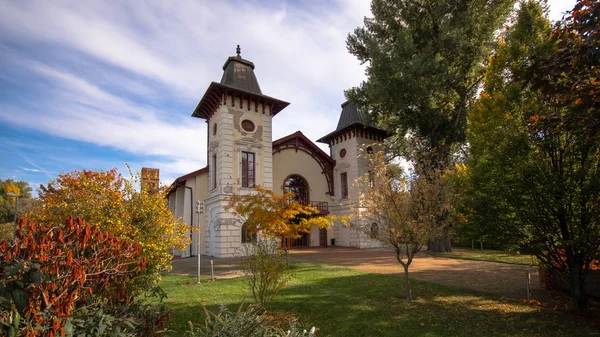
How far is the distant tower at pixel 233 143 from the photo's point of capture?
1942cm

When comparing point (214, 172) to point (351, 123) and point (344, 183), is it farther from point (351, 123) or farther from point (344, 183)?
point (351, 123)

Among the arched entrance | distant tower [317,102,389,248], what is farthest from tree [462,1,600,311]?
the arched entrance

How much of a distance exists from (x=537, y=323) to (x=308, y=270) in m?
8.11

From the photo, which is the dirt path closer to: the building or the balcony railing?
the building

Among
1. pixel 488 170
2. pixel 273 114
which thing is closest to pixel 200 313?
pixel 488 170

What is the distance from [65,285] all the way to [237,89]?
18.6m

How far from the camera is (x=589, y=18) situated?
5.19m

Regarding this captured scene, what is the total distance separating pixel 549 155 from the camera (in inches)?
287

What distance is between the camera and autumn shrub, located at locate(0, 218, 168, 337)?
7.55ft

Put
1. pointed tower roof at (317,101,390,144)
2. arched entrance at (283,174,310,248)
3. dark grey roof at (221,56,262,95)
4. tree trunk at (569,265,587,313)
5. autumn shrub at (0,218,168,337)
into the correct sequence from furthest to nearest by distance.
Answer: arched entrance at (283,174,310,248) → pointed tower roof at (317,101,390,144) → dark grey roof at (221,56,262,95) → tree trunk at (569,265,587,313) → autumn shrub at (0,218,168,337)

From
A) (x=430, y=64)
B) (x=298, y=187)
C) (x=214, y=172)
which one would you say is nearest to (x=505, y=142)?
(x=430, y=64)

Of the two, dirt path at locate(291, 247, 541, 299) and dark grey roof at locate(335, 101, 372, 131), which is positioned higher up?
dark grey roof at locate(335, 101, 372, 131)

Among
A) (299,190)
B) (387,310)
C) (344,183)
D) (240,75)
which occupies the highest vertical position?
(240,75)

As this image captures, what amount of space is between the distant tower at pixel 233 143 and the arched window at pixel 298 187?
4787 mm
